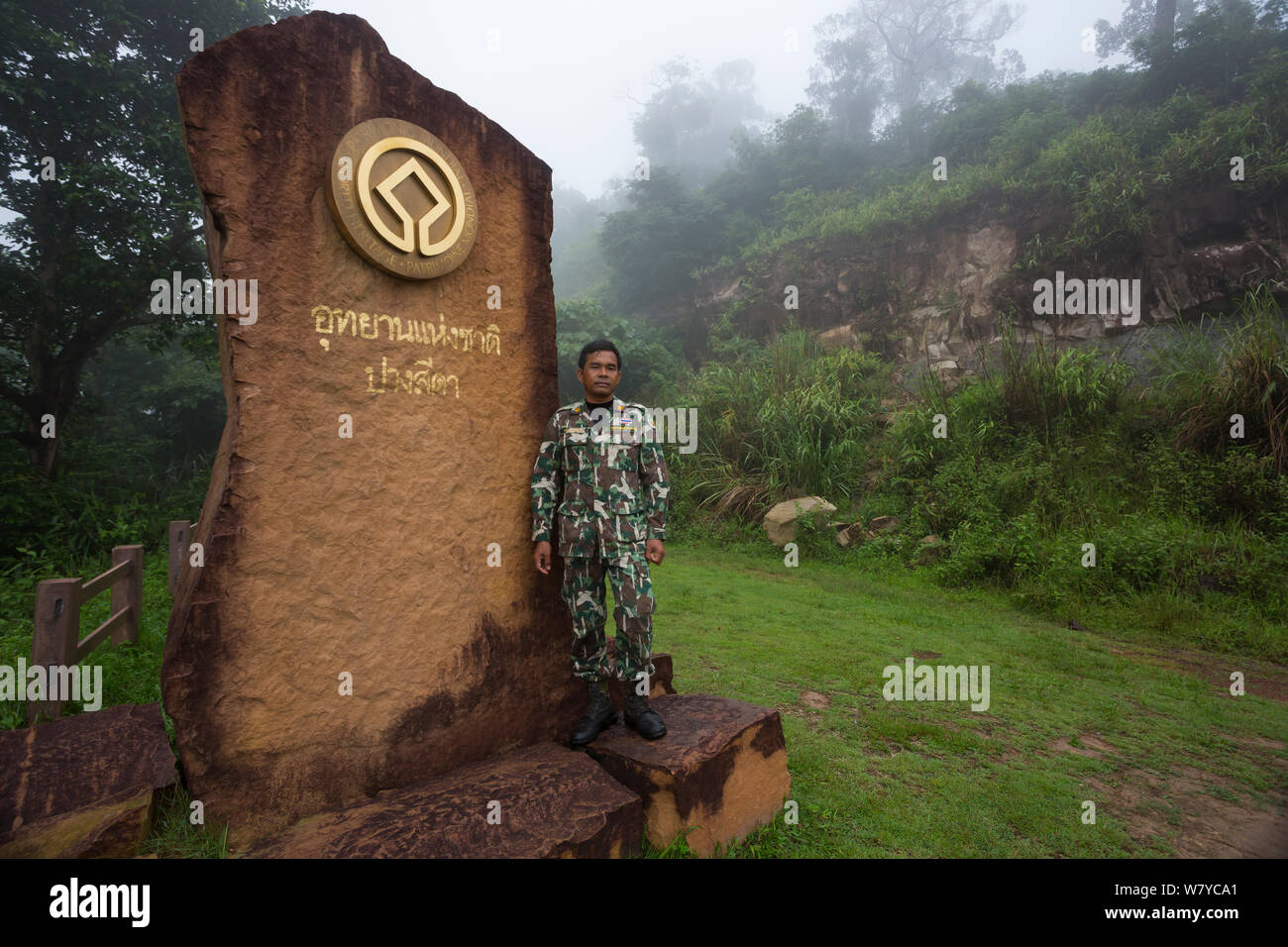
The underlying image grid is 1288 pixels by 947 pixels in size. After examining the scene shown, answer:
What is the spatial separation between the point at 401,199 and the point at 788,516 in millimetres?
6472

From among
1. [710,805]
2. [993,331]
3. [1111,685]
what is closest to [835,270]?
[993,331]

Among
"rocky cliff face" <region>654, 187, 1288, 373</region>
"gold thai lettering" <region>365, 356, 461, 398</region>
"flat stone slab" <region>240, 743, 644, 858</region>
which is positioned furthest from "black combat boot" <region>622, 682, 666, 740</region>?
"rocky cliff face" <region>654, 187, 1288, 373</region>

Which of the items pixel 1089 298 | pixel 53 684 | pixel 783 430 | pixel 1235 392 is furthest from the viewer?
pixel 1089 298

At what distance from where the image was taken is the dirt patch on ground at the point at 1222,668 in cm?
399

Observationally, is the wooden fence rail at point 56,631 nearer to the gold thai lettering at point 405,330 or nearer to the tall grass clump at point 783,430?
the gold thai lettering at point 405,330

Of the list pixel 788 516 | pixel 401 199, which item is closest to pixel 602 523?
pixel 401 199

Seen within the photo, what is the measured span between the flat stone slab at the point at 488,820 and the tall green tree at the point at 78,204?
7.23 m

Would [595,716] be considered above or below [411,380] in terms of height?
below

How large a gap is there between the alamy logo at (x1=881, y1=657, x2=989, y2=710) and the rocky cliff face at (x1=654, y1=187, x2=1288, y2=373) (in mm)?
7747

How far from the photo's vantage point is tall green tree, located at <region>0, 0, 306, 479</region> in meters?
6.76

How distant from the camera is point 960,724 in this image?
338 centimetres

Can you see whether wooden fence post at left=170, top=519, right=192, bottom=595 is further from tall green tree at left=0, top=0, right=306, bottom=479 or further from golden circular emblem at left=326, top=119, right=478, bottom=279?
golden circular emblem at left=326, top=119, right=478, bottom=279

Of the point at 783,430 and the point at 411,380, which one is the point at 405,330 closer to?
the point at 411,380

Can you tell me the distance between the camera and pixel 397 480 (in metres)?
2.24
